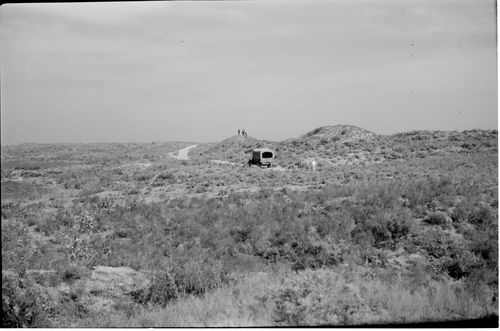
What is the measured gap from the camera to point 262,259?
961 cm

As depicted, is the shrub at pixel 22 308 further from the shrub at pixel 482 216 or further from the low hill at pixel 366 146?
the low hill at pixel 366 146

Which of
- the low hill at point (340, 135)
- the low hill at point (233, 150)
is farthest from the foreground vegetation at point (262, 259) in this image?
the low hill at point (340, 135)

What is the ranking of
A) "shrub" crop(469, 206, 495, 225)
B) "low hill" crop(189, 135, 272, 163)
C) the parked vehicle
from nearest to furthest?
"shrub" crop(469, 206, 495, 225) → the parked vehicle → "low hill" crop(189, 135, 272, 163)

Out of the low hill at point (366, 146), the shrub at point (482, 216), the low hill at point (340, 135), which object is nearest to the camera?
the shrub at point (482, 216)

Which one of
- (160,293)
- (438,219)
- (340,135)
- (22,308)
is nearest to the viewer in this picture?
(22,308)

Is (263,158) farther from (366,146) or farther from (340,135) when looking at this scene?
(340,135)

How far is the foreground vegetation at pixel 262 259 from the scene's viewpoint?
613cm

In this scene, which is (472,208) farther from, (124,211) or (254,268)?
(124,211)

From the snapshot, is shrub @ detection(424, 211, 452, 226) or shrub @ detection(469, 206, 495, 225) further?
shrub @ detection(424, 211, 452, 226)

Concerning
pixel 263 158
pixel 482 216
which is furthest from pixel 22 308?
pixel 263 158

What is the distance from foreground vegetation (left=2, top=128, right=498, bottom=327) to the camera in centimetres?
613

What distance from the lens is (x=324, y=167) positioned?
98.6ft

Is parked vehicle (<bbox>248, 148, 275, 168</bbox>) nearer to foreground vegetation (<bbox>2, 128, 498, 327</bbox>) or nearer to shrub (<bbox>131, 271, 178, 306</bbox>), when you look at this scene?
foreground vegetation (<bbox>2, 128, 498, 327</bbox>)

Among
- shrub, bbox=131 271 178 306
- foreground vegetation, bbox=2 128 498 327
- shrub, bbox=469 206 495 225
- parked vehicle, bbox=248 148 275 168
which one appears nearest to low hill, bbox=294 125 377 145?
parked vehicle, bbox=248 148 275 168
